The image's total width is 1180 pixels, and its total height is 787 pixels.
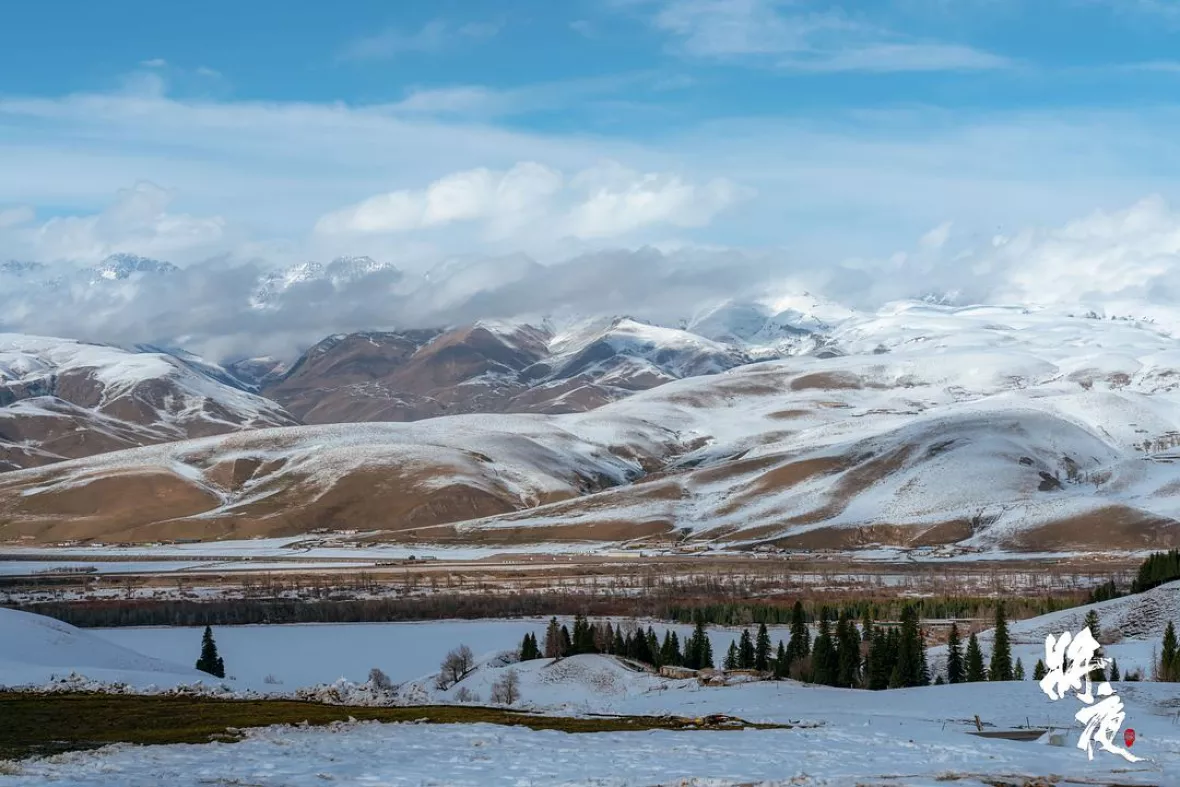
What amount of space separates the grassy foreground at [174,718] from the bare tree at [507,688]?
27.0m

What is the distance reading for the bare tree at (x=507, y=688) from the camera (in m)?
76.7

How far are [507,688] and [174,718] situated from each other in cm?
4044

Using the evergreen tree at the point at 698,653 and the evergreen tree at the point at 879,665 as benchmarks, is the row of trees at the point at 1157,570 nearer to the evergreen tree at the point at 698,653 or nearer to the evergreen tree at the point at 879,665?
the evergreen tree at the point at 879,665

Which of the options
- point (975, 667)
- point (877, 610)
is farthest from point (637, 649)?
point (877, 610)

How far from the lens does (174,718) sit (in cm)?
4012

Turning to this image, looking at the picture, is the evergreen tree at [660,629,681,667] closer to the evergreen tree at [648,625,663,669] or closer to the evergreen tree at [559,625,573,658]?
the evergreen tree at [648,625,663,669]

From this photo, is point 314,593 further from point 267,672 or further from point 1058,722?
point 1058,722

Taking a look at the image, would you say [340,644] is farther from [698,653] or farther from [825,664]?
[825,664]

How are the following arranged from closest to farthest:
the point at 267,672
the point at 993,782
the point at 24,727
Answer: the point at 993,782, the point at 24,727, the point at 267,672

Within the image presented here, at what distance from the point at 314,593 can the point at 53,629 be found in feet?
393

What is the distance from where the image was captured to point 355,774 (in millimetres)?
29438

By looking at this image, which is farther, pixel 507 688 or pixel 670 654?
pixel 670 654

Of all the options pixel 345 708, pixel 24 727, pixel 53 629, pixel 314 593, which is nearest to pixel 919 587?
pixel 314 593

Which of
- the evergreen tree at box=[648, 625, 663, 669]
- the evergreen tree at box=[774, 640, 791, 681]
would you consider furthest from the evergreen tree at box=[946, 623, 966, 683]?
the evergreen tree at box=[648, 625, 663, 669]
